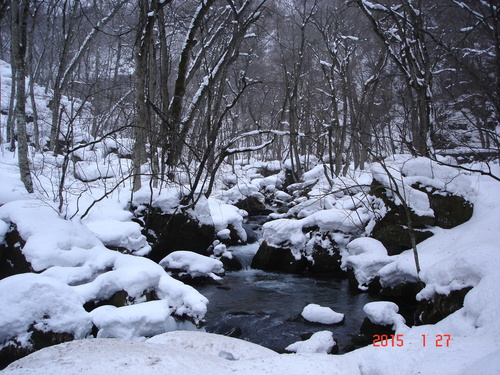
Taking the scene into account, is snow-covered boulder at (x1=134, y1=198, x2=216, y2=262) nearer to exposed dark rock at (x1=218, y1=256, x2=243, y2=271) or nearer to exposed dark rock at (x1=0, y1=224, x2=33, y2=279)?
exposed dark rock at (x1=218, y1=256, x2=243, y2=271)

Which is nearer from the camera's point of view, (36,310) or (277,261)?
(36,310)

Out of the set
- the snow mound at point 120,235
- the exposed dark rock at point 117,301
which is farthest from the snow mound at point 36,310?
the snow mound at point 120,235

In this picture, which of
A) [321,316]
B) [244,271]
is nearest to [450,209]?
[321,316]

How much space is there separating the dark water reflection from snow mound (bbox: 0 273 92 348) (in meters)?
2.42

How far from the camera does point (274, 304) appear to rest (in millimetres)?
7625

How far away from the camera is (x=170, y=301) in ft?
19.1

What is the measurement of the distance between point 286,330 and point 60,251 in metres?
4.48

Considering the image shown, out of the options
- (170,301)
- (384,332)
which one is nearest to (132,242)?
(170,301)

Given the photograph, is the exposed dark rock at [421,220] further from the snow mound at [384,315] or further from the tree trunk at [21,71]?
the tree trunk at [21,71]

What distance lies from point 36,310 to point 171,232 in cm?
568

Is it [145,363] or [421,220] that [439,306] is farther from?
[145,363]

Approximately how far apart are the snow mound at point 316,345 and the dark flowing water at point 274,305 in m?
0.38

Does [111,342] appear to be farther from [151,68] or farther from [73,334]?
[151,68]

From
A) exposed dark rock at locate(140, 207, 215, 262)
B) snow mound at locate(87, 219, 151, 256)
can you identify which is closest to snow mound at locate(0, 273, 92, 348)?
snow mound at locate(87, 219, 151, 256)
